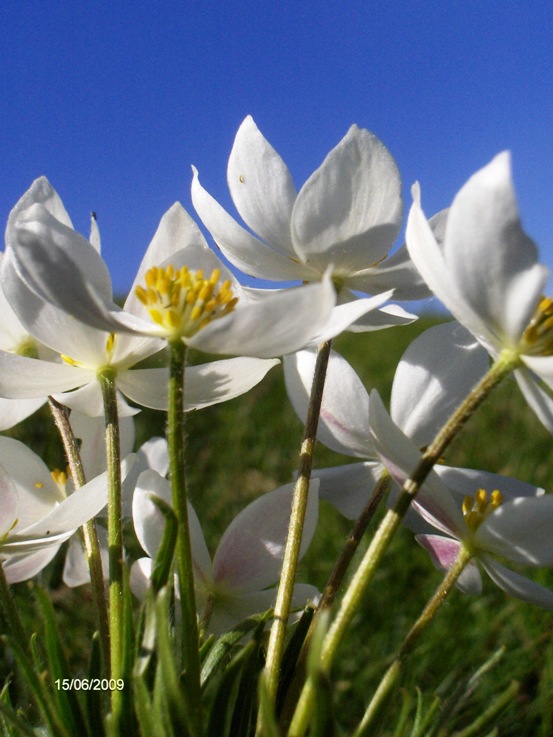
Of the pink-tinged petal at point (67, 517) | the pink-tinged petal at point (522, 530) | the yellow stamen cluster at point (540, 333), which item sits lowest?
the pink-tinged petal at point (522, 530)

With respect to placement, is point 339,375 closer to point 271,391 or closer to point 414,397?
point 414,397

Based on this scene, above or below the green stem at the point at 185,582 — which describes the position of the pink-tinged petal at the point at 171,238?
above

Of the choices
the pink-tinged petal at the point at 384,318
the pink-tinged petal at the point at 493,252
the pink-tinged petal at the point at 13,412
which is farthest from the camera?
the pink-tinged petal at the point at 13,412

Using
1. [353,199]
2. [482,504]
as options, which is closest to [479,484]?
[482,504]

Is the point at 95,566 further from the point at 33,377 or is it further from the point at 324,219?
the point at 324,219

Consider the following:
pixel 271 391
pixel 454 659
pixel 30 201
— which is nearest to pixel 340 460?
pixel 271 391

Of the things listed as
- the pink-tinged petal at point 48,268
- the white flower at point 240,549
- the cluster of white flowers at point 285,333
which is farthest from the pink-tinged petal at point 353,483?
the pink-tinged petal at point 48,268

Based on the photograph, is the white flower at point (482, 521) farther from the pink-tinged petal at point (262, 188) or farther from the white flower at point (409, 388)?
the pink-tinged petal at point (262, 188)
